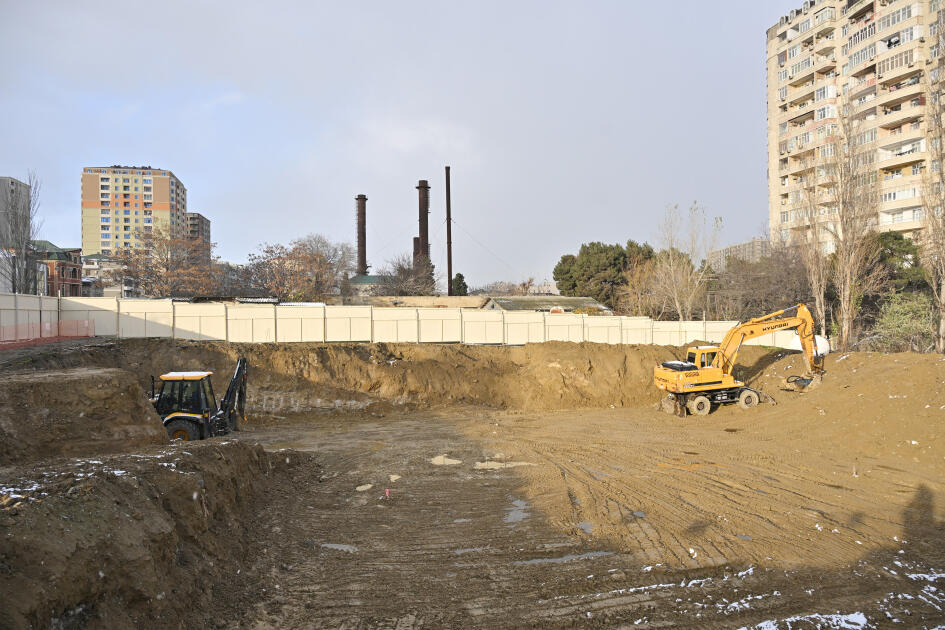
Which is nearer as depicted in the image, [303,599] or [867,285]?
[303,599]

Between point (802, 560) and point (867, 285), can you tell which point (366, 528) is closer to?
point (802, 560)

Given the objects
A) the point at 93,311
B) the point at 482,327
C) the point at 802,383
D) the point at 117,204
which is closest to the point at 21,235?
the point at 93,311

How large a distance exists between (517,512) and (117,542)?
689cm

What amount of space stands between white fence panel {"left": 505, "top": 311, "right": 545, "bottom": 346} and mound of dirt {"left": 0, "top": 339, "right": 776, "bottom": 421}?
4.88ft

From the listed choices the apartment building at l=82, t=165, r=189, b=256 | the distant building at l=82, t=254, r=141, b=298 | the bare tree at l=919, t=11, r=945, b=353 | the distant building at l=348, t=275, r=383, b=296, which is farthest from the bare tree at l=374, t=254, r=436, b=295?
the apartment building at l=82, t=165, r=189, b=256

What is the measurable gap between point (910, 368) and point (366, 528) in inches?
702

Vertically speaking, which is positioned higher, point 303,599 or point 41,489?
point 41,489

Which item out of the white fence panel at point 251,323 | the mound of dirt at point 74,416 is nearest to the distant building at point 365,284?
the white fence panel at point 251,323

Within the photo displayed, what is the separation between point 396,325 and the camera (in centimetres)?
2948

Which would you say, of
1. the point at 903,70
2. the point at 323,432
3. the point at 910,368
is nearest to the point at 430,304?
the point at 323,432

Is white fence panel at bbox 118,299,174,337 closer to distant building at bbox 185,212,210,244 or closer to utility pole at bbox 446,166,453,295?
utility pole at bbox 446,166,453,295

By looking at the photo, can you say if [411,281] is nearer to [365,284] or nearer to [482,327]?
[365,284]


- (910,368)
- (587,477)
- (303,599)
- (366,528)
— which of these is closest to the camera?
(303,599)

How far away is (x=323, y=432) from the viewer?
20.4 metres
